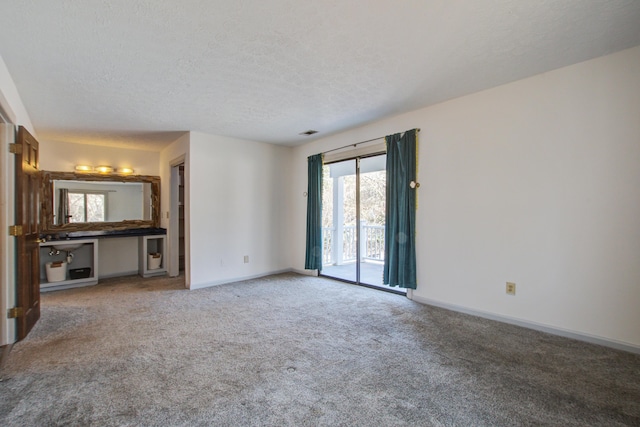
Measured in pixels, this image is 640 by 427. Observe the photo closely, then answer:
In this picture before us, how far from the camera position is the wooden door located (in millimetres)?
2656

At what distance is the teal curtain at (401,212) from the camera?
3.65 meters

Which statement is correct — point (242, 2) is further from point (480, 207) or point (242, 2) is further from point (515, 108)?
point (480, 207)

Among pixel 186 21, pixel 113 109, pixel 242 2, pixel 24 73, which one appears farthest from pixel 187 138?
pixel 242 2

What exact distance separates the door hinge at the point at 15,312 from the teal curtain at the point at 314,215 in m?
3.54

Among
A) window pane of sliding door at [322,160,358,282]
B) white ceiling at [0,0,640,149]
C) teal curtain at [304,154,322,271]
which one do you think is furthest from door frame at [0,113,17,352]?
window pane of sliding door at [322,160,358,282]

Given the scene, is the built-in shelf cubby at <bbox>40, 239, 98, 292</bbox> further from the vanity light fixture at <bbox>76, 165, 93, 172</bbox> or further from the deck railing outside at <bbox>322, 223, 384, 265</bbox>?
the deck railing outside at <bbox>322, 223, 384, 265</bbox>

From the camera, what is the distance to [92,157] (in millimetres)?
5121

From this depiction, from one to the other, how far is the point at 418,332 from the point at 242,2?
298cm

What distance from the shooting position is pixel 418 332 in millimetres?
2762

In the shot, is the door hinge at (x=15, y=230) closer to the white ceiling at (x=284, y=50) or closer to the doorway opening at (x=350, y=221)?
the white ceiling at (x=284, y=50)

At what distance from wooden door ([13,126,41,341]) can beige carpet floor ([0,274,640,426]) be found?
0.22m

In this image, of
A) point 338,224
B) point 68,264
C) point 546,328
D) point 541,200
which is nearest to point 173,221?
point 68,264

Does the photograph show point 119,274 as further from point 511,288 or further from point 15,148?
point 511,288

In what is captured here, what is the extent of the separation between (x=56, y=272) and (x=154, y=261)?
53.0 inches
